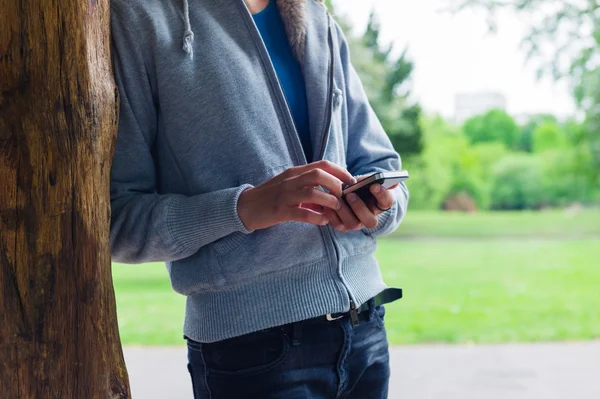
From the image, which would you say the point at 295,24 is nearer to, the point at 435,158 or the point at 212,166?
the point at 212,166

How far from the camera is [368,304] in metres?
1.12

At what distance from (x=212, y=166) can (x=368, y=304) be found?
1.00ft

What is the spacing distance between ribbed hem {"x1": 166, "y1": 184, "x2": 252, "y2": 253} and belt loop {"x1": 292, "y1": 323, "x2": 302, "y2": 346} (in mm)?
143

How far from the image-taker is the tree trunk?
915 millimetres

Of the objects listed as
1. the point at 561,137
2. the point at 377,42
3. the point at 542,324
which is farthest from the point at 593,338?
the point at 377,42

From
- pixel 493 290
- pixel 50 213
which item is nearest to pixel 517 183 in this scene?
pixel 493 290

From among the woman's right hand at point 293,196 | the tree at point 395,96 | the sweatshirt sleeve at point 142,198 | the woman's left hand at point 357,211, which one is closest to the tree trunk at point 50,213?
the sweatshirt sleeve at point 142,198

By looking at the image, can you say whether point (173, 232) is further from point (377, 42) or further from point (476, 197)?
point (476, 197)

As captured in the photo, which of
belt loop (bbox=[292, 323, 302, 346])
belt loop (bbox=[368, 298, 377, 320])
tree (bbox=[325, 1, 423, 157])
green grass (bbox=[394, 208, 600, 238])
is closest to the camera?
belt loop (bbox=[292, 323, 302, 346])

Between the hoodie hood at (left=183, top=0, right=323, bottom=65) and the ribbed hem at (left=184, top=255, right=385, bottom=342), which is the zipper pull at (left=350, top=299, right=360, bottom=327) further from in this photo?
the hoodie hood at (left=183, top=0, right=323, bottom=65)

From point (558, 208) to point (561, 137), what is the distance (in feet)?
3.73

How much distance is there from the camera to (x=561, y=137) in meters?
9.36

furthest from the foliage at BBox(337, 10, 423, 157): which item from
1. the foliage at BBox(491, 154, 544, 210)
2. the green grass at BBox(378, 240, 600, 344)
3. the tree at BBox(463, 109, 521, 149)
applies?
the green grass at BBox(378, 240, 600, 344)

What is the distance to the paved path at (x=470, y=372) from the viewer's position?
12.7 ft
